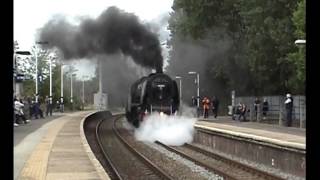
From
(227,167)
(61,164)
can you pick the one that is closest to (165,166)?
(227,167)

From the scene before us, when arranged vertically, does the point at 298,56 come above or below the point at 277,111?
Answer: above

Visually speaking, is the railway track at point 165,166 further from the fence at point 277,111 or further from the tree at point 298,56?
the fence at point 277,111

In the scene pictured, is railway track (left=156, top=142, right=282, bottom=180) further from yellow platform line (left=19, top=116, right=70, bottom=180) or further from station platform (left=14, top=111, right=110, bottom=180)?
yellow platform line (left=19, top=116, right=70, bottom=180)

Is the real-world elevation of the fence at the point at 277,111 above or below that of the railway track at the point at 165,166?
above

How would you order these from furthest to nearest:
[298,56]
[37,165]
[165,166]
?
[298,56] < [165,166] < [37,165]

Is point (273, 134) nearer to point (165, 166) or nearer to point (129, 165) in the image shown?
point (165, 166)

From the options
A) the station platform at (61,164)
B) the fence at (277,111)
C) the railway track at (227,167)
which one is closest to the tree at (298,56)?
the fence at (277,111)

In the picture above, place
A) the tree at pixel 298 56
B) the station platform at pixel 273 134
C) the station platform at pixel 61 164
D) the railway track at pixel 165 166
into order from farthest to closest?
1. the tree at pixel 298 56
2. the station platform at pixel 273 134
3. the railway track at pixel 165 166
4. the station platform at pixel 61 164

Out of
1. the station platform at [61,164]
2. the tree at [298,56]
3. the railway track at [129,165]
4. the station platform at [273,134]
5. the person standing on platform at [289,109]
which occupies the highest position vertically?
the tree at [298,56]

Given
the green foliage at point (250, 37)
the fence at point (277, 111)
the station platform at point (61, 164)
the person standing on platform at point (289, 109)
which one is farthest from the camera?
the green foliage at point (250, 37)

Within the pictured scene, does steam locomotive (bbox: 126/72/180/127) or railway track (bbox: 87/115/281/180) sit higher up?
steam locomotive (bbox: 126/72/180/127)

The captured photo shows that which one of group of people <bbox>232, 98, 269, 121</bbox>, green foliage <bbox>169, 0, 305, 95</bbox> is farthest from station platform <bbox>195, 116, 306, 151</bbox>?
group of people <bbox>232, 98, 269, 121</bbox>

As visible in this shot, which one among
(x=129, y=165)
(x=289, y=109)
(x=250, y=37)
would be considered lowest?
(x=129, y=165)
